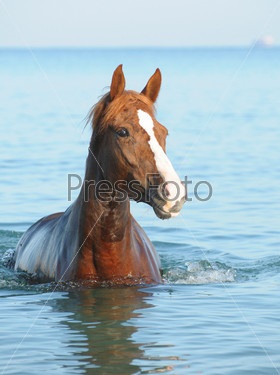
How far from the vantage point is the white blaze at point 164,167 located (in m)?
7.46

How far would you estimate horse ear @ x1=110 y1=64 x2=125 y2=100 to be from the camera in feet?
26.4

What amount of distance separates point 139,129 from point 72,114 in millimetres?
28364

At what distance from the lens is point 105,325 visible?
7883 millimetres

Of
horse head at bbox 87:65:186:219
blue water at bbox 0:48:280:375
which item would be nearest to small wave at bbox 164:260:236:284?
blue water at bbox 0:48:280:375

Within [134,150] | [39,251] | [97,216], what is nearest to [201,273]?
[39,251]

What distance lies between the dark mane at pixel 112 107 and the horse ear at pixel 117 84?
0.05 meters

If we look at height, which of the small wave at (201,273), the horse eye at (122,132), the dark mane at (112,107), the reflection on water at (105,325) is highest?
the dark mane at (112,107)

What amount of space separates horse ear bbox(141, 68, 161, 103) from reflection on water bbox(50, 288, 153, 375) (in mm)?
1708

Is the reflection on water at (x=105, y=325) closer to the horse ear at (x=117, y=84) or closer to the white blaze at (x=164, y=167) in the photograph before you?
the white blaze at (x=164, y=167)

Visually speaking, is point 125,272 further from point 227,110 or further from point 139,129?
point 227,110

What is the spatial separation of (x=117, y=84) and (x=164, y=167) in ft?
2.95

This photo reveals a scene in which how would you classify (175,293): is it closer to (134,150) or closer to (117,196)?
(117,196)

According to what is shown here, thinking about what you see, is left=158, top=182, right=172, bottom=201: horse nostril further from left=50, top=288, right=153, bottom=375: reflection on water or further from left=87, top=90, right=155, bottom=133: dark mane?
left=50, top=288, right=153, bottom=375: reflection on water

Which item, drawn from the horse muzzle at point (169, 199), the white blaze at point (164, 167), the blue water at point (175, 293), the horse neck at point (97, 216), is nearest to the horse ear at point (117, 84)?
the white blaze at point (164, 167)
